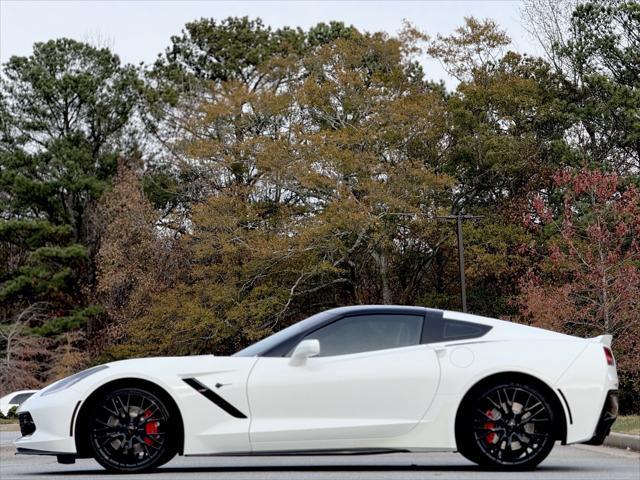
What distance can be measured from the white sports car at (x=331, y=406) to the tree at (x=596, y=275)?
25.9 metres

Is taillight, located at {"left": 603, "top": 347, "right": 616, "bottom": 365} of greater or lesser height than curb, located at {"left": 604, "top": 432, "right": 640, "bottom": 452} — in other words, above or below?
above

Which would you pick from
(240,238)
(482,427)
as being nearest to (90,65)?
(240,238)

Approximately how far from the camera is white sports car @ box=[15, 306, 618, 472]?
9.45m

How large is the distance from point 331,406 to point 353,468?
96 cm

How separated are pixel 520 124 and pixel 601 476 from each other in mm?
45237

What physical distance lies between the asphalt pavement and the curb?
25cm

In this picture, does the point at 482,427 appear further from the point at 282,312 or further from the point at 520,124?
the point at 520,124

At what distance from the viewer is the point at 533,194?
51.3 meters

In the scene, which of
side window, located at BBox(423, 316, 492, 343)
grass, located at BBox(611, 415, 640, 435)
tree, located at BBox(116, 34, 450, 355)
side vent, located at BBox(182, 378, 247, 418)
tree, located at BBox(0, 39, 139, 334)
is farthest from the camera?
tree, located at BBox(0, 39, 139, 334)

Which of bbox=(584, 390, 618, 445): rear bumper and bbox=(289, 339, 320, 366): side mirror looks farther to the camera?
bbox=(584, 390, 618, 445): rear bumper

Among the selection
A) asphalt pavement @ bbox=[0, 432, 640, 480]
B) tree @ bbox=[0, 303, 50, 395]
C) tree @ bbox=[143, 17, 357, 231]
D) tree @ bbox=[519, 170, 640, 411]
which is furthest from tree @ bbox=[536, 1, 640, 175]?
asphalt pavement @ bbox=[0, 432, 640, 480]

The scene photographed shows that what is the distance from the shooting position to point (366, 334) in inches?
386

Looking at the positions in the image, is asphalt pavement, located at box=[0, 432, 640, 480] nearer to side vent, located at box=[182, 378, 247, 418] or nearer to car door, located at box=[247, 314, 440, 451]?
car door, located at box=[247, 314, 440, 451]

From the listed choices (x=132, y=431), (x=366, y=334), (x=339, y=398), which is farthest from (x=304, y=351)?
(x=132, y=431)
